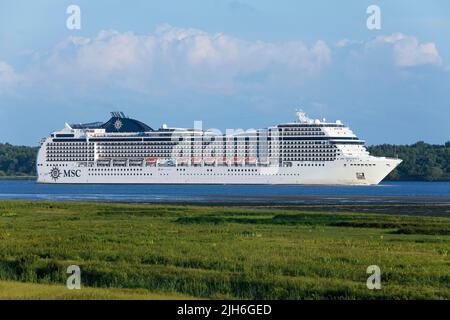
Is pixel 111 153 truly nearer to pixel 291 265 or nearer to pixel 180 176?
pixel 180 176

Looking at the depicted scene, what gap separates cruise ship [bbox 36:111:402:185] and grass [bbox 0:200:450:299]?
10193cm

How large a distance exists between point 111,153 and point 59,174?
934 cm

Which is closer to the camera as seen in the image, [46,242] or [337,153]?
[46,242]

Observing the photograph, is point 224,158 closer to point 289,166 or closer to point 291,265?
point 289,166

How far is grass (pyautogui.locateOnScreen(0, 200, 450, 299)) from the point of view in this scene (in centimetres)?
2580

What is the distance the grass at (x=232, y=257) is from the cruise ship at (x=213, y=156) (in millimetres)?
101926

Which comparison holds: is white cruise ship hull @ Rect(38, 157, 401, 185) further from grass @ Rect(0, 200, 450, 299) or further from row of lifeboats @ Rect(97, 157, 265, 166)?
grass @ Rect(0, 200, 450, 299)

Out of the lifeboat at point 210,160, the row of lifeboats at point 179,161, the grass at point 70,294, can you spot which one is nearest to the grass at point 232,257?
the grass at point 70,294

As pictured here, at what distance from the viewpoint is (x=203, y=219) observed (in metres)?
51.5

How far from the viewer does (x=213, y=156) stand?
156 meters

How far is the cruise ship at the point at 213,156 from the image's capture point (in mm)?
151000
